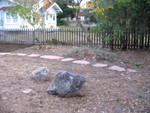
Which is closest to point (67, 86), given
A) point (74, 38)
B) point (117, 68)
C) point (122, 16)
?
point (117, 68)

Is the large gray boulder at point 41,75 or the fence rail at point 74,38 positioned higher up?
the fence rail at point 74,38

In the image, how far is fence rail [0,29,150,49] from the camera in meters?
10.7

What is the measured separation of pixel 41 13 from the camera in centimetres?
→ 1252

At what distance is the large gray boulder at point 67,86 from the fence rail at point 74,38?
7.03 m

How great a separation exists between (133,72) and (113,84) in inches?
57.4

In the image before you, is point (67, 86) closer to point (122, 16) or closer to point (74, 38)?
point (122, 16)

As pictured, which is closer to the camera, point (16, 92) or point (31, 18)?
point (16, 92)

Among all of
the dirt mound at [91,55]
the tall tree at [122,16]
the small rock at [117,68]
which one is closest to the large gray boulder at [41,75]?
the small rock at [117,68]

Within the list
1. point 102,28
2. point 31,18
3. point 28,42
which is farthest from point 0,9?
point 102,28

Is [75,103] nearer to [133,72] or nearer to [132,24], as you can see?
[133,72]

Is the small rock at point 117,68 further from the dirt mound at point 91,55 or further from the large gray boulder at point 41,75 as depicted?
the large gray boulder at point 41,75

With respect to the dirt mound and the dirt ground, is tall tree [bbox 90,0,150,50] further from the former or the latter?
the dirt ground

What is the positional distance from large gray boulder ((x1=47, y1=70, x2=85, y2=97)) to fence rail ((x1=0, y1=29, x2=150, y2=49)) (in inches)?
277

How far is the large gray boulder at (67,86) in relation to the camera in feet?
13.2
